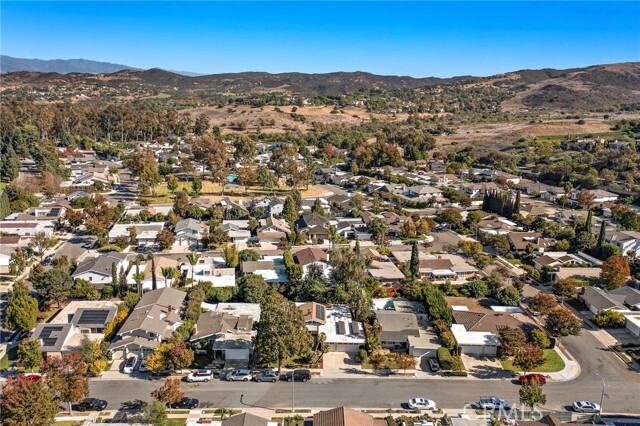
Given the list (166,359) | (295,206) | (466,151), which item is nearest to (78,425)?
(166,359)

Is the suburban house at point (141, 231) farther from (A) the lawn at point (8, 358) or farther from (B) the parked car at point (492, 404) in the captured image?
(B) the parked car at point (492, 404)

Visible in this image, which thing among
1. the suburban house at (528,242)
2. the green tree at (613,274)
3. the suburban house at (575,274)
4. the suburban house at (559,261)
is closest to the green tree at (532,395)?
the suburban house at (575,274)

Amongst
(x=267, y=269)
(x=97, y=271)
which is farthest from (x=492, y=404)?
(x=97, y=271)

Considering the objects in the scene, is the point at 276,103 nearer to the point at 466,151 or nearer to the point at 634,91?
the point at 466,151

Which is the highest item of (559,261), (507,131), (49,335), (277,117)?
(277,117)

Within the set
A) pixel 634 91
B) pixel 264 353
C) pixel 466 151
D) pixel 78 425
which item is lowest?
pixel 78 425

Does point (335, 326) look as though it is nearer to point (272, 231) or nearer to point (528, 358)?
point (528, 358)

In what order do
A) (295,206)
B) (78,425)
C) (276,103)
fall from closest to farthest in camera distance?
(78,425) < (295,206) < (276,103)
